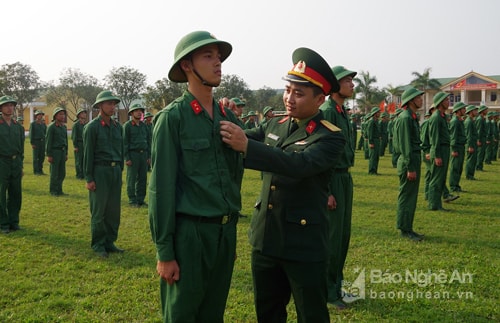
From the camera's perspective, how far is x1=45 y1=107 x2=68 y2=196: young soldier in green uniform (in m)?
11.0

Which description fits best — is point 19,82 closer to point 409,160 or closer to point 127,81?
point 127,81

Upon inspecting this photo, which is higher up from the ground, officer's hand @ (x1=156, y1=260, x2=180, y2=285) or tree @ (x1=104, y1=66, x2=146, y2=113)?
tree @ (x1=104, y1=66, x2=146, y2=113)

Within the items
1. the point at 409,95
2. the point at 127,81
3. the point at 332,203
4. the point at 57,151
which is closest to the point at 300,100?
the point at 332,203

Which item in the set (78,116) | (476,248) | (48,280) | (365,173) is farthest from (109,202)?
(365,173)

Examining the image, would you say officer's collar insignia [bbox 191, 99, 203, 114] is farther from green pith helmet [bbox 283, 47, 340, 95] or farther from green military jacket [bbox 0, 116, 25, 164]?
green military jacket [bbox 0, 116, 25, 164]

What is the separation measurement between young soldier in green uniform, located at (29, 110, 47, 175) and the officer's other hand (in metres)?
14.7

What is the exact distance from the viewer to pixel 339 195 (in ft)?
14.2

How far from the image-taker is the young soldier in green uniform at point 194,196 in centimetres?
231

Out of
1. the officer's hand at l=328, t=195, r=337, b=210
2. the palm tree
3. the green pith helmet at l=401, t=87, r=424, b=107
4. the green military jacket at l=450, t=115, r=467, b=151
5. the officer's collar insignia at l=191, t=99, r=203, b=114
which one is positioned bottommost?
the officer's hand at l=328, t=195, r=337, b=210

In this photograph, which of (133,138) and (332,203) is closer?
(332,203)

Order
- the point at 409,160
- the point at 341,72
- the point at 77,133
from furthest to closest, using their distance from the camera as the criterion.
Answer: the point at 77,133 < the point at 409,160 < the point at 341,72

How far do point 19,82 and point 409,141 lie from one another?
1778 inches

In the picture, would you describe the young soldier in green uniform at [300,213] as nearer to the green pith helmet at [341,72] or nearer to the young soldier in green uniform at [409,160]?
the green pith helmet at [341,72]

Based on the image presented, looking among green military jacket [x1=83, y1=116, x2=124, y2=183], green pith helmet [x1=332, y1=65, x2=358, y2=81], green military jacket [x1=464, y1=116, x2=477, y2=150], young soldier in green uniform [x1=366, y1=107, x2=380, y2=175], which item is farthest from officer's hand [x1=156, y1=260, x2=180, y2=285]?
young soldier in green uniform [x1=366, y1=107, x2=380, y2=175]
